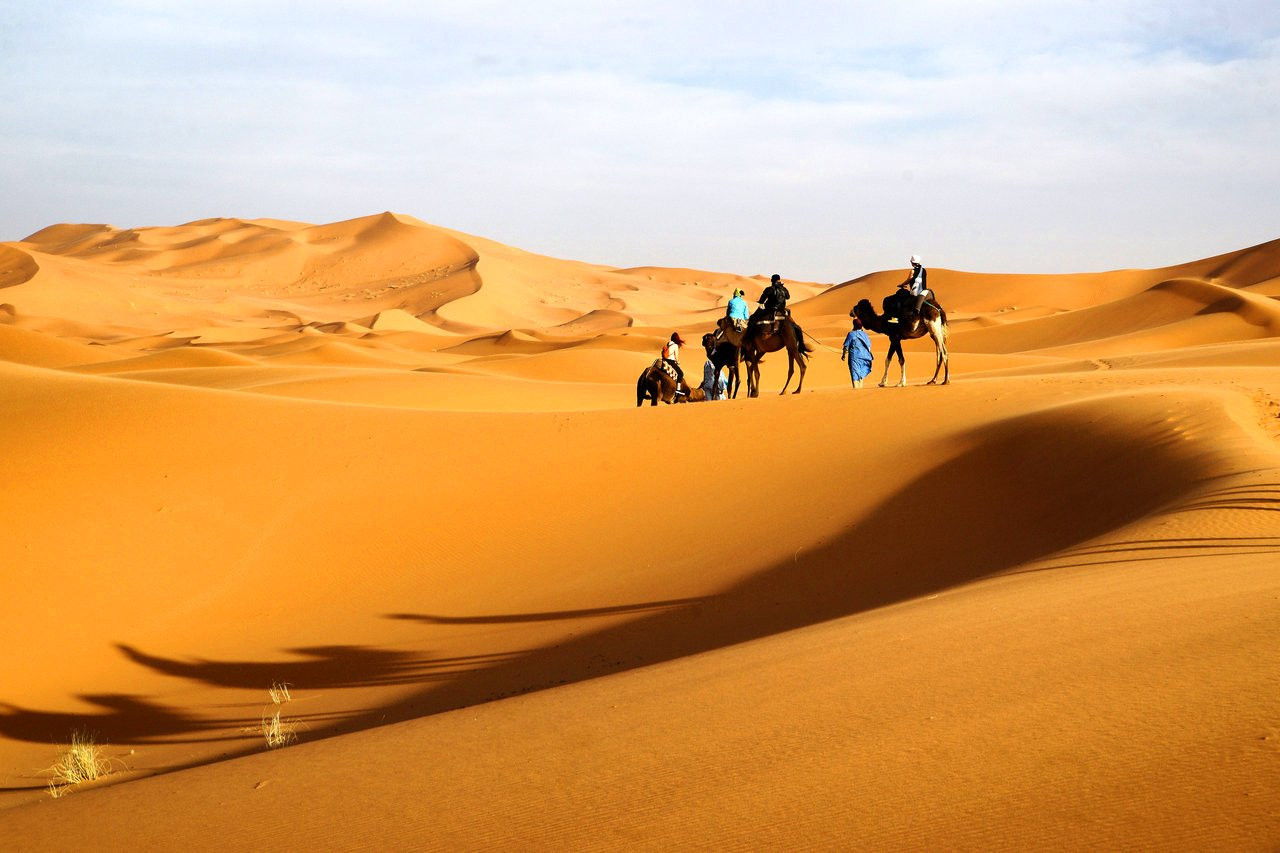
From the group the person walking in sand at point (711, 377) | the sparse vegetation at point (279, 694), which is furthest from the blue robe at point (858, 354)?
the sparse vegetation at point (279, 694)

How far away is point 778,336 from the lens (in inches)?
828

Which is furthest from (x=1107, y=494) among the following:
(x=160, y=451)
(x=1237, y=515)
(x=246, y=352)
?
(x=246, y=352)

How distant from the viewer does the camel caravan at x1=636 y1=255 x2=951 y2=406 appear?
19516 mm

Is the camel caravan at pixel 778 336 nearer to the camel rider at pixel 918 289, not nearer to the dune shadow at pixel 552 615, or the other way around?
the camel rider at pixel 918 289

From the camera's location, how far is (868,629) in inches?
291

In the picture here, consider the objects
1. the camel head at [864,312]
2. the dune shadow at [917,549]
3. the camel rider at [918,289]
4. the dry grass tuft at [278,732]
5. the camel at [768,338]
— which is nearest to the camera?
the dry grass tuft at [278,732]

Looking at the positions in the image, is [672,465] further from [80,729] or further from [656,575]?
[80,729]

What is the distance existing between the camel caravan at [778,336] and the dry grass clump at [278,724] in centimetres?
1059

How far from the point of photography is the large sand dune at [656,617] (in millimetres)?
4461

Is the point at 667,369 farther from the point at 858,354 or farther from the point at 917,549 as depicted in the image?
the point at 917,549

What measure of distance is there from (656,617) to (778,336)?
10601 mm

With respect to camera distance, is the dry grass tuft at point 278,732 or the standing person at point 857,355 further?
the standing person at point 857,355

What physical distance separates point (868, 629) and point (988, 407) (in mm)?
10949

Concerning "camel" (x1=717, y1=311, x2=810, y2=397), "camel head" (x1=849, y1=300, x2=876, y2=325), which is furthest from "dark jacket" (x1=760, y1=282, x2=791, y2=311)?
"camel head" (x1=849, y1=300, x2=876, y2=325)
